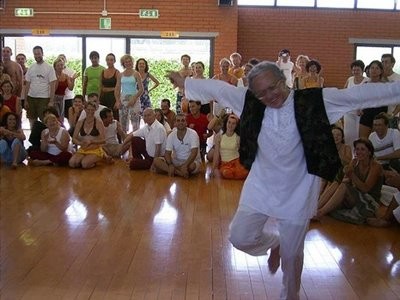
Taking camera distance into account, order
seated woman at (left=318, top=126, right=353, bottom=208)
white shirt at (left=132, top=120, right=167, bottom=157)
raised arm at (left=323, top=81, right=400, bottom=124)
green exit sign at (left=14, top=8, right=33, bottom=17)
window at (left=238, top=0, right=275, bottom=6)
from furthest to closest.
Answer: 1. window at (left=238, top=0, right=275, bottom=6)
2. green exit sign at (left=14, top=8, right=33, bottom=17)
3. white shirt at (left=132, top=120, right=167, bottom=157)
4. seated woman at (left=318, top=126, right=353, bottom=208)
5. raised arm at (left=323, top=81, right=400, bottom=124)

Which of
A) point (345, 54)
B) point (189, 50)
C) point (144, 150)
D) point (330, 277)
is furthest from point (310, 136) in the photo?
point (345, 54)

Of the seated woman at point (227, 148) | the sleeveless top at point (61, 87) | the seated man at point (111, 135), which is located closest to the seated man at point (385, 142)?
the seated woman at point (227, 148)

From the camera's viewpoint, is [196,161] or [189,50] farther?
[189,50]

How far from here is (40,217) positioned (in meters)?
4.76

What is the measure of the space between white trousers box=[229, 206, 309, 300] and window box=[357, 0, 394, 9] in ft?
33.6

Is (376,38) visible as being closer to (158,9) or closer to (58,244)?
(158,9)

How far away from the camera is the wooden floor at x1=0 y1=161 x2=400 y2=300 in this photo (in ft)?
10.6

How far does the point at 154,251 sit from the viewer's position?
3.90 metres

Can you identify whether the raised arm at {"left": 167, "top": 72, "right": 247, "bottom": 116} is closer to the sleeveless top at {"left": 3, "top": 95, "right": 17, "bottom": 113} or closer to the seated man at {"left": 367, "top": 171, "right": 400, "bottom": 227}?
the seated man at {"left": 367, "top": 171, "right": 400, "bottom": 227}

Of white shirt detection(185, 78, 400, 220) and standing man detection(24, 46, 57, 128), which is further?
standing man detection(24, 46, 57, 128)

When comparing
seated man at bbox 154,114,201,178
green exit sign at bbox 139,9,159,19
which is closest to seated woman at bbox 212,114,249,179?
seated man at bbox 154,114,201,178

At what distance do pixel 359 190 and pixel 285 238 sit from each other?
7.85 feet

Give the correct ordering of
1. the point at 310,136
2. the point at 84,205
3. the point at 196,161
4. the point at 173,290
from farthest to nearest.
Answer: the point at 196,161 < the point at 84,205 < the point at 173,290 < the point at 310,136

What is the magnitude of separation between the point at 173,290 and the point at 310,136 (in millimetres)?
1313
